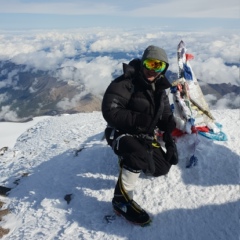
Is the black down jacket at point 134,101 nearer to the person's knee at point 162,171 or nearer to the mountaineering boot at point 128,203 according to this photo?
the mountaineering boot at point 128,203

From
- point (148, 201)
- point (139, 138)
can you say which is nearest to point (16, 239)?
point (148, 201)

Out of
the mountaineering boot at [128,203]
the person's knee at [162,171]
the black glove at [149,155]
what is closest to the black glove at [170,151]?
the person's knee at [162,171]

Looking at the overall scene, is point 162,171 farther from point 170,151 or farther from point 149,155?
point 149,155

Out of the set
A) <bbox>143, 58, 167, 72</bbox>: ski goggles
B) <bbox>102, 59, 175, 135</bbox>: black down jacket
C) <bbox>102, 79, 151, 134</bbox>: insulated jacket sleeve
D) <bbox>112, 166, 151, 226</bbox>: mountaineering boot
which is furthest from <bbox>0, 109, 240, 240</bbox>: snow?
<bbox>143, 58, 167, 72</bbox>: ski goggles

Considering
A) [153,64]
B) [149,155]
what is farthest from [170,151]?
[153,64]

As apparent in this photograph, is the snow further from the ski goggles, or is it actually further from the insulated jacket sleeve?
the ski goggles

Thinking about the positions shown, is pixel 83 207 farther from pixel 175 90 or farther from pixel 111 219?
pixel 175 90

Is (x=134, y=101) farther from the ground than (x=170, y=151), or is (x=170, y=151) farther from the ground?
(x=134, y=101)
